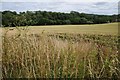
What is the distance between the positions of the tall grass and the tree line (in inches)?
16.1

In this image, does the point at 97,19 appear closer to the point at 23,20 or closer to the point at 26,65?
the point at 23,20

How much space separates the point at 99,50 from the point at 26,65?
1253 millimetres

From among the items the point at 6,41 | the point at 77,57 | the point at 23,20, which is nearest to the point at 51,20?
the point at 23,20

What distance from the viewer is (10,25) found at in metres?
4.70

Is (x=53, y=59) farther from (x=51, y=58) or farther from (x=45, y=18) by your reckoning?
(x=45, y=18)

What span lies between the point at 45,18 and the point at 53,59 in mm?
2968

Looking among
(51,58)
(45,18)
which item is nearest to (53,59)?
(51,58)

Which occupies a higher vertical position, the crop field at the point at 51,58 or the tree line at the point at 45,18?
the tree line at the point at 45,18

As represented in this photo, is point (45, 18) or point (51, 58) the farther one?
point (45, 18)

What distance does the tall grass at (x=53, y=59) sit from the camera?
Answer: 3596mm

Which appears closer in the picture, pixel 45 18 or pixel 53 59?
pixel 53 59

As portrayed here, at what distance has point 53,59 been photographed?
148 inches

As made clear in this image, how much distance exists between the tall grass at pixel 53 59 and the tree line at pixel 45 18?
1.34 ft

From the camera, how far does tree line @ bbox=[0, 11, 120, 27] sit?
4836 mm
